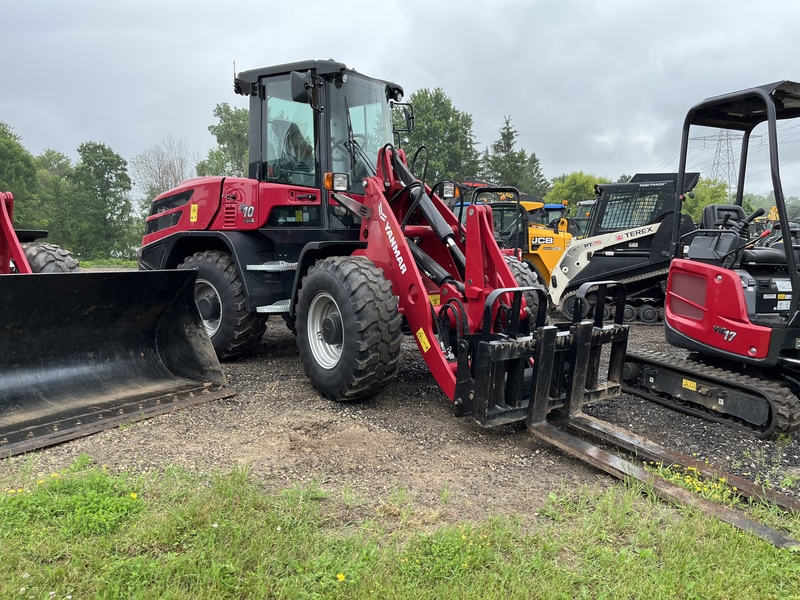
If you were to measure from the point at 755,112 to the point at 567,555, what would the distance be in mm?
4226

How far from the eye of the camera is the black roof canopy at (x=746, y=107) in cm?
415

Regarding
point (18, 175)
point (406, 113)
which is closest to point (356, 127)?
point (406, 113)

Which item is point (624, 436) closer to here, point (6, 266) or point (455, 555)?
point (455, 555)

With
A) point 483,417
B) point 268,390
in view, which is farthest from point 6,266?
point 483,417

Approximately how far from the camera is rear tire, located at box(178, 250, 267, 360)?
19.2 ft

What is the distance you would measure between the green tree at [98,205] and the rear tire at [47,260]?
26.1 metres

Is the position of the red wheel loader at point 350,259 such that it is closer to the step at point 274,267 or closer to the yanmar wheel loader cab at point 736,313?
the step at point 274,267

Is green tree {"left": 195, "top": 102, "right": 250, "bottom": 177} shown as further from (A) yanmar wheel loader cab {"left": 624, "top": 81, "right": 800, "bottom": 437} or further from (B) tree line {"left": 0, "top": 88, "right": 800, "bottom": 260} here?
(A) yanmar wheel loader cab {"left": 624, "top": 81, "right": 800, "bottom": 437}

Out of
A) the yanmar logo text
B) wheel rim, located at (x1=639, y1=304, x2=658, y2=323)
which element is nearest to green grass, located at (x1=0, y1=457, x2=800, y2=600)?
the yanmar logo text

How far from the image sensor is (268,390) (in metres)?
5.09

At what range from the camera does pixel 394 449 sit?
384 centimetres

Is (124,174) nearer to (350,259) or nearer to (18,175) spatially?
(18,175)

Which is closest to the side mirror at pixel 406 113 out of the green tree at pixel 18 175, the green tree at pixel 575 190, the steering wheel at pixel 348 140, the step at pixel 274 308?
the steering wheel at pixel 348 140

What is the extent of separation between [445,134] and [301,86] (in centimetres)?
4277
